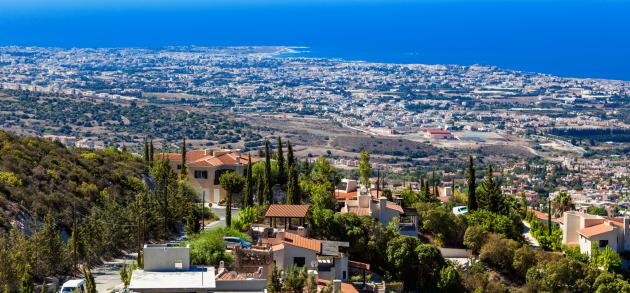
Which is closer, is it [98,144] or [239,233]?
[239,233]

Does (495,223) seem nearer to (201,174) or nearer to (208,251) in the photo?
(201,174)

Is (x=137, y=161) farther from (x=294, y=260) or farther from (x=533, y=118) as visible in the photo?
(x=533, y=118)

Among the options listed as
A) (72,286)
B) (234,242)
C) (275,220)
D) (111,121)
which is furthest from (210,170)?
(111,121)

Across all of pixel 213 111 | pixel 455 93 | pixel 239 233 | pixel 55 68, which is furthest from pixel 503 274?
pixel 55 68

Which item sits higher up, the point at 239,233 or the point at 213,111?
the point at 213,111

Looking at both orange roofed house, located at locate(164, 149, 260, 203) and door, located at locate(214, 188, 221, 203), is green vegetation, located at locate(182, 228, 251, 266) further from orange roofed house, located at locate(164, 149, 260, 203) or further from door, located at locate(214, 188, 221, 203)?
orange roofed house, located at locate(164, 149, 260, 203)

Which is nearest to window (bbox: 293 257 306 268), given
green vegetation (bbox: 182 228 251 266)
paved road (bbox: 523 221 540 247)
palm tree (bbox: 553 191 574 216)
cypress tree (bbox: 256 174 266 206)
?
green vegetation (bbox: 182 228 251 266)

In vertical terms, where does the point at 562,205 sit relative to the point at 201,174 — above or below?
below
